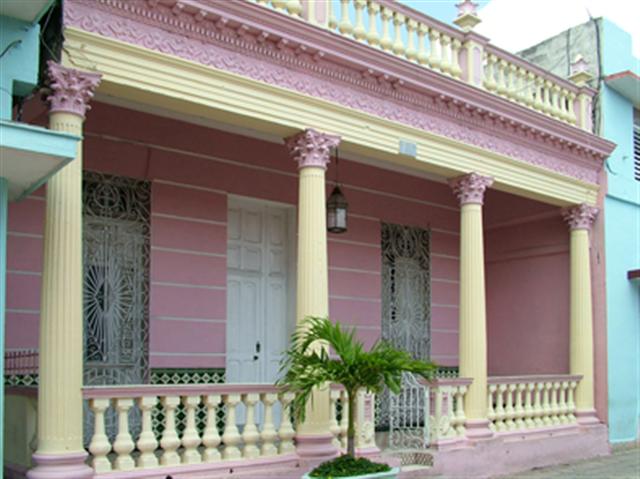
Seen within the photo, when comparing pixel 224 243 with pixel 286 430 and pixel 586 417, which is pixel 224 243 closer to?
pixel 286 430

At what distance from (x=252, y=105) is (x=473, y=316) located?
3836 millimetres

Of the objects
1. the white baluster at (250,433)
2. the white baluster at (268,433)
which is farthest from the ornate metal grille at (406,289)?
the white baluster at (250,433)

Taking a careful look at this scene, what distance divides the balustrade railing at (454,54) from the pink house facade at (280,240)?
34 mm

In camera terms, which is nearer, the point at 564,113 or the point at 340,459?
the point at 340,459

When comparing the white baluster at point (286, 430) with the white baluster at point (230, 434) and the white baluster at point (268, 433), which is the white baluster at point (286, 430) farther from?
the white baluster at point (230, 434)

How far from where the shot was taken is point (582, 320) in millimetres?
11156

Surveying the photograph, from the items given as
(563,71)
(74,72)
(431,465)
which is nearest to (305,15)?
(74,72)

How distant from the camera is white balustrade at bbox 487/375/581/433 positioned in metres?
10.1

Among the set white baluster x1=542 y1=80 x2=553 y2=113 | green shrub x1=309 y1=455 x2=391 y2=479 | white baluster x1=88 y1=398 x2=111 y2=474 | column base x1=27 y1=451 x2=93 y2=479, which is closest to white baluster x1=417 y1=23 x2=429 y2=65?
white baluster x1=542 y1=80 x2=553 y2=113

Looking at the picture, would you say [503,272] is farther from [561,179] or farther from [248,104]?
[248,104]

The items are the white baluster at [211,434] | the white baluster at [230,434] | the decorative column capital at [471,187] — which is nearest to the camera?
the white baluster at [211,434]

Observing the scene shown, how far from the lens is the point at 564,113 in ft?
37.1

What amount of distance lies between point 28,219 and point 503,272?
7.86 metres

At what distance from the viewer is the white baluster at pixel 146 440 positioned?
6.66 meters
